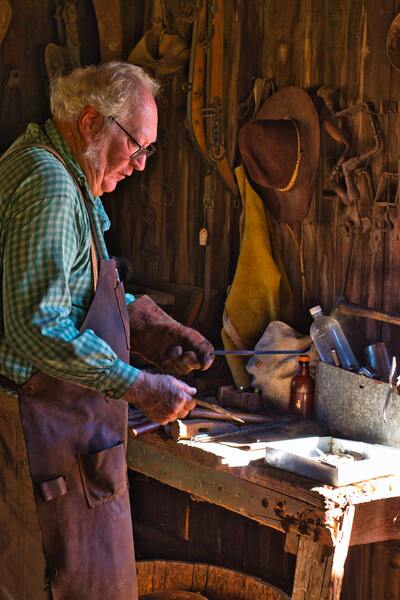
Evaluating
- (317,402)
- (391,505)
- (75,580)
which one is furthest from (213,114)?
(75,580)

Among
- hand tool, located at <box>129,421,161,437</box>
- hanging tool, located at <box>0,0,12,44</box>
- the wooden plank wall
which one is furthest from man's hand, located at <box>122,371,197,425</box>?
hanging tool, located at <box>0,0,12,44</box>

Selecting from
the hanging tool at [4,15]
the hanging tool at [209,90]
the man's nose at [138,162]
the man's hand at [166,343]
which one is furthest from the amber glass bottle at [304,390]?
the hanging tool at [4,15]

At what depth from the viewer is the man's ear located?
277 cm

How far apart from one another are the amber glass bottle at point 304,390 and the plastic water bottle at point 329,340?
11 cm

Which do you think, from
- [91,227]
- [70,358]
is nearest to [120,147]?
[91,227]

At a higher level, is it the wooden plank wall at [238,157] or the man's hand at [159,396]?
the wooden plank wall at [238,157]

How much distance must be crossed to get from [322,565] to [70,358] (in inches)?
48.1

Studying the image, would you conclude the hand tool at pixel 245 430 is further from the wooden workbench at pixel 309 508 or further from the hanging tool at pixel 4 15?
the hanging tool at pixel 4 15

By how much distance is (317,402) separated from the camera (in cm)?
389

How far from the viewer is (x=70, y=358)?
2.47 metres

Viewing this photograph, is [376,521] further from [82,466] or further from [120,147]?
[120,147]

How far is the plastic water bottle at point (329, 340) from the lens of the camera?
3.80 m

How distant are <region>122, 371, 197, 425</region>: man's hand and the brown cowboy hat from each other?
1697mm

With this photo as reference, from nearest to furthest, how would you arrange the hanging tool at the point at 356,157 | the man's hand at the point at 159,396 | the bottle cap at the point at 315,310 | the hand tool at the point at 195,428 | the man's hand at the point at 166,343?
the man's hand at the point at 159,396, the man's hand at the point at 166,343, the hand tool at the point at 195,428, the hanging tool at the point at 356,157, the bottle cap at the point at 315,310
